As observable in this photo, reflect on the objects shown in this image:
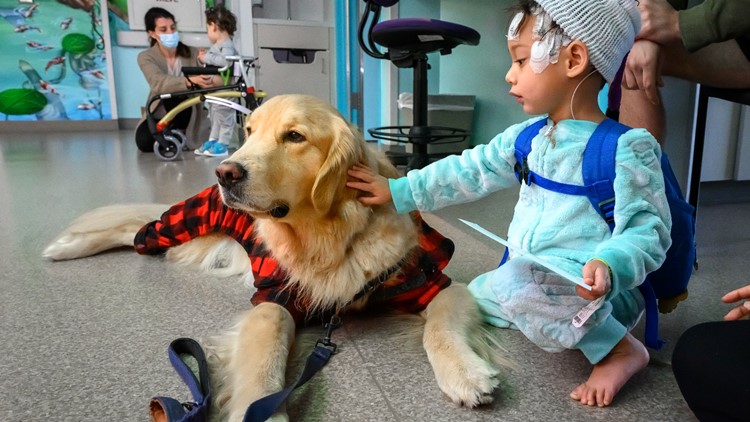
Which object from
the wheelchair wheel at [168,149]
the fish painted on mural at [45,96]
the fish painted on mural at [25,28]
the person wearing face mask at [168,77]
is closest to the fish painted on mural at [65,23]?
the fish painted on mural at [25,28]

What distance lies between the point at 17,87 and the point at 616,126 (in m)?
7.70

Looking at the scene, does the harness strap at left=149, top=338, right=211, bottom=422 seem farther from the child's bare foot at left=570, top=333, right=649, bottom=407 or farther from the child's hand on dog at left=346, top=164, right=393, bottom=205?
the child's bare foot at left=570, top=333, right=649, bottom=407

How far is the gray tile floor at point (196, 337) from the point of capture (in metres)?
0.81

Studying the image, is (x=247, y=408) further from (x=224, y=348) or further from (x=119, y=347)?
(x=119, y=347)

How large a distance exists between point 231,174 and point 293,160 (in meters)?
0.12

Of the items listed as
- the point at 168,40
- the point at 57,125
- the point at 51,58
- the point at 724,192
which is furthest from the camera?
the point at 57,125

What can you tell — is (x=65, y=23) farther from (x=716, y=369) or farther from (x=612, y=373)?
(x=716, y=369)

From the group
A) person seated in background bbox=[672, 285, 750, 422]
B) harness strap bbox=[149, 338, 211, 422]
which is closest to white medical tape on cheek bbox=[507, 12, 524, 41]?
person seated in background bbox=[672, 285, 750, 422]

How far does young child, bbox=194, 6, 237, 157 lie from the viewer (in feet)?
14.6

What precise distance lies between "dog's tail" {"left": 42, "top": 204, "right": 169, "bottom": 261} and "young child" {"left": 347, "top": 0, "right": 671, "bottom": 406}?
4.05 ft

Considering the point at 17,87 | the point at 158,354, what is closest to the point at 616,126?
the point at 158,354

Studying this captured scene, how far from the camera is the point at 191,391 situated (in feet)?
2.79

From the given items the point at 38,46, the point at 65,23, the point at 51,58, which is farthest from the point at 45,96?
the point at 65,23

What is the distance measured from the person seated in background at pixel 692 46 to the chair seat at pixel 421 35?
Result: 1.11m
